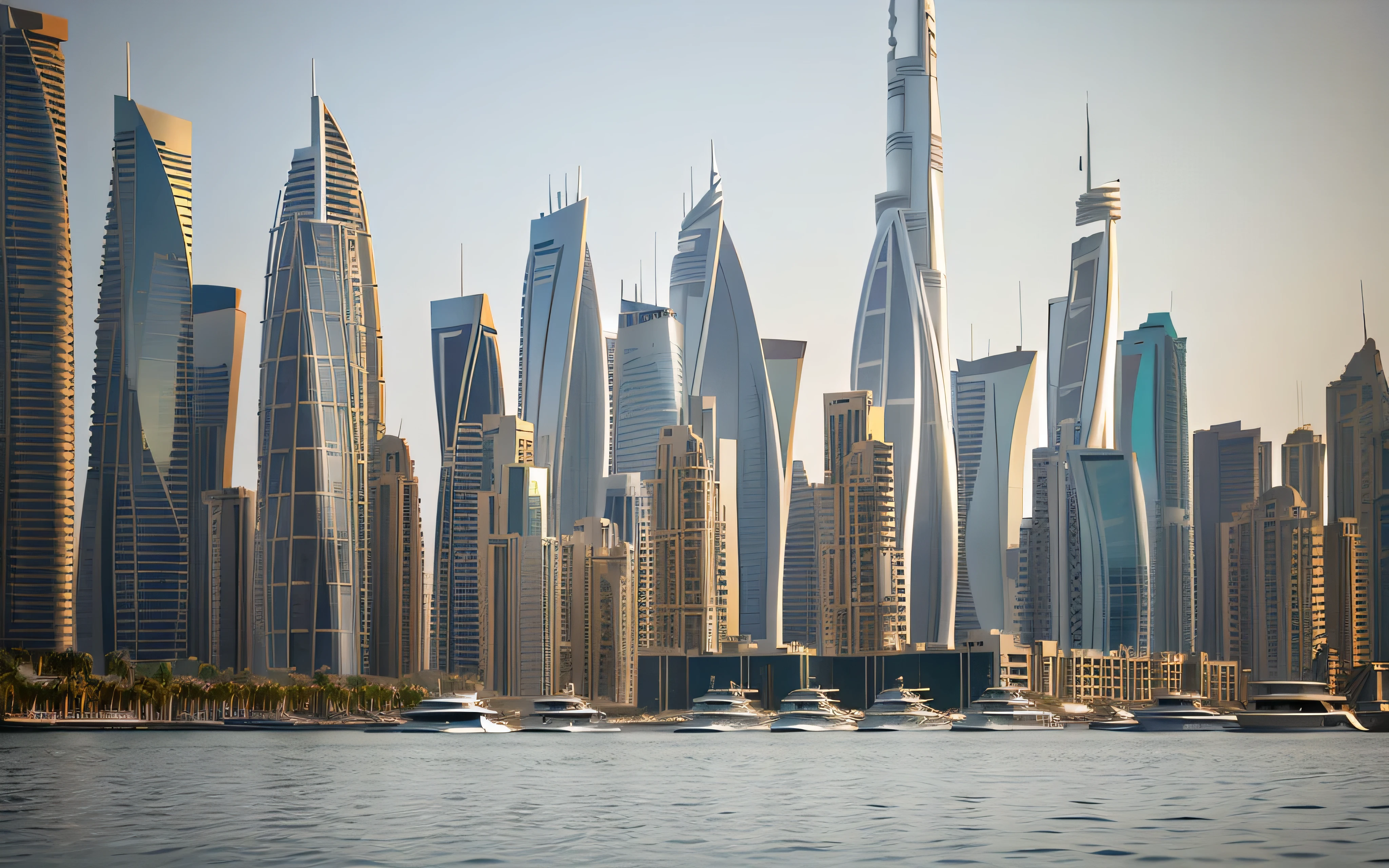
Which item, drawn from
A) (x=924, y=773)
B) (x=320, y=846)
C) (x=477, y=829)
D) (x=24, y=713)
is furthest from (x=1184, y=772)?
(x=24, y=713)

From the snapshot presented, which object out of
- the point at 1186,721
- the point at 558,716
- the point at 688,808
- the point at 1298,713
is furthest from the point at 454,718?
the point at 688,808

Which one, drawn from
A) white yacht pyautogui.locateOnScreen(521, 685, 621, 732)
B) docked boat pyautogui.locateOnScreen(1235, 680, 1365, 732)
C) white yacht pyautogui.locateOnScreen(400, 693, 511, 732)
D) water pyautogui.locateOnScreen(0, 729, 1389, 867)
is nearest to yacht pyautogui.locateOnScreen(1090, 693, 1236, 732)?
docked boat pyautogui.locateOnScreen(1235, 680, 1365, 732)

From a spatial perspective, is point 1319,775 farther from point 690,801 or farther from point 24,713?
point 24,713

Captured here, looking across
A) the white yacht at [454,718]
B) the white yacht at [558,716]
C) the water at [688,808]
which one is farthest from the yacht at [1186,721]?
the white yacht at [454,718]

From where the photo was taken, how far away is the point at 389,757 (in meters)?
108

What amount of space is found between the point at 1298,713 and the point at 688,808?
124 metres

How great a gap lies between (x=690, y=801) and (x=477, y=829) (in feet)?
50.9

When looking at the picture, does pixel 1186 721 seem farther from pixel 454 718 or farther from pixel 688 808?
pixel 688 808

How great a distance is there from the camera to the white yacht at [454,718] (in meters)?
182

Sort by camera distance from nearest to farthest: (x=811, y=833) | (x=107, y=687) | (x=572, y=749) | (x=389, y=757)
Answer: (x=811, y=833) → (x=389, y=757) → (x=572, y=749) → (x=107, y=687)

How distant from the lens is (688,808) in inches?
2386

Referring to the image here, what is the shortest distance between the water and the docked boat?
47359 mm

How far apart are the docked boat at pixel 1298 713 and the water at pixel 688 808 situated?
1865 inches

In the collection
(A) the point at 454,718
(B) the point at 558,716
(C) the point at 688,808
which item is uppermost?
(C) the point at 688,808
